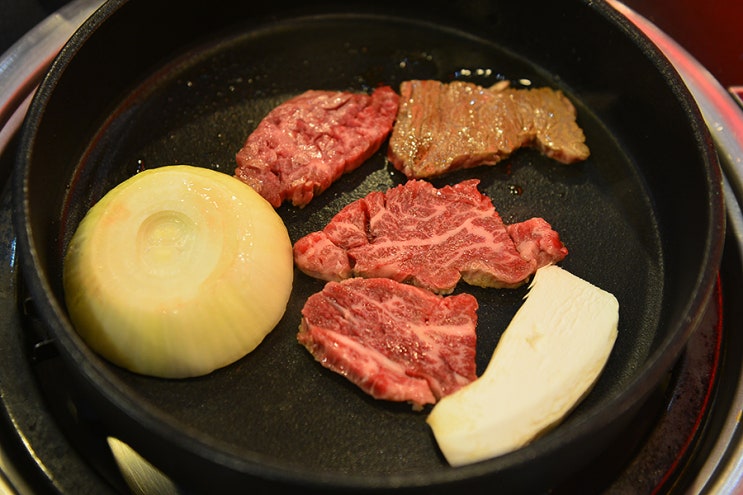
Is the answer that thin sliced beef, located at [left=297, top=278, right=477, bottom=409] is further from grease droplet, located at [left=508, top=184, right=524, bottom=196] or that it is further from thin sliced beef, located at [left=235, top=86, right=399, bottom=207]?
grease droplet, located at [left=508, top=184, right=524, bottom=196]

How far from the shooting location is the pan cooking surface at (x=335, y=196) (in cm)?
243

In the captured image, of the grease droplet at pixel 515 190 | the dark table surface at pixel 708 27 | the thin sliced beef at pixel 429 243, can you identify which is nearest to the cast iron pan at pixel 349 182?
the grease droplet at pixel 515 190

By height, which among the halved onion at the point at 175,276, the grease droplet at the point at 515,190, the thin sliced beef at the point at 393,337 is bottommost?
the thin sliced beef at the point at 393,337

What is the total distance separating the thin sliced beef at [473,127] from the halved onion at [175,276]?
829 mm

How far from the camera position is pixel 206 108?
328cm

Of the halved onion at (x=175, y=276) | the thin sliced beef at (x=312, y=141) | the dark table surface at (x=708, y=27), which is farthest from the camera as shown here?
the dark table surface at (x=708, y=27)

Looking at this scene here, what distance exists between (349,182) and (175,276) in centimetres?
96

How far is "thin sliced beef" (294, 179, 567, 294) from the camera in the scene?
275 cm

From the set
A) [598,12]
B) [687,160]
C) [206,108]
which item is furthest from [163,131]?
[687,160]

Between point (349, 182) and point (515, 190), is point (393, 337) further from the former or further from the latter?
point (515, 190)

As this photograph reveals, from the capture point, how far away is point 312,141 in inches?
122

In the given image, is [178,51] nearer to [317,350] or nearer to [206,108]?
[206,108]

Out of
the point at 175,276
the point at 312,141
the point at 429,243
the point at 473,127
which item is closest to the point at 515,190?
the point at 473,127

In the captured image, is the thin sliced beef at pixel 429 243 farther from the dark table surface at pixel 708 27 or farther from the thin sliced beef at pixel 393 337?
the dark table surface at pixel 708 27
